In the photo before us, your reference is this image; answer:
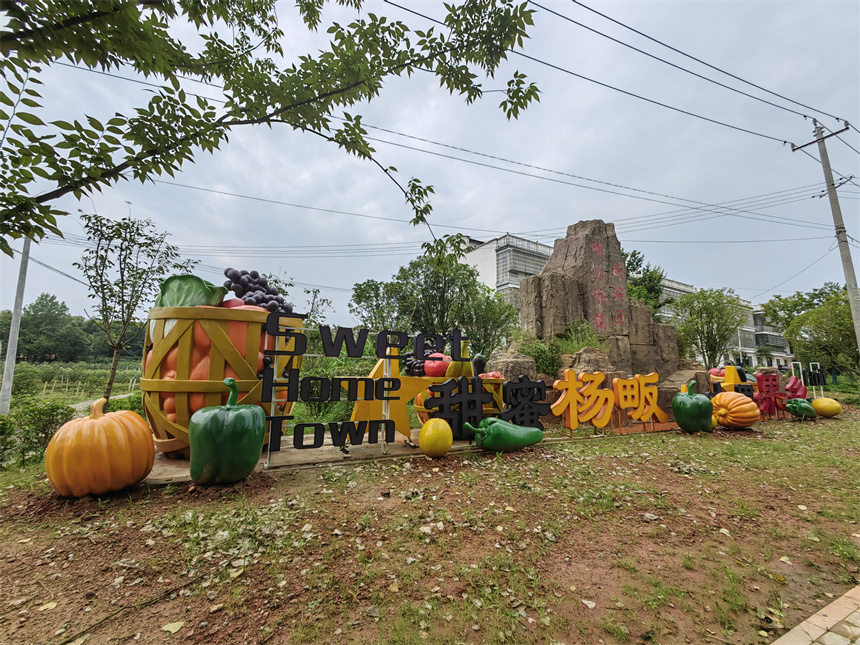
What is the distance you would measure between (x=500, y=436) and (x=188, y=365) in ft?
12.7

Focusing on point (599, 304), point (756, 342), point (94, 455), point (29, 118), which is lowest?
point (94, 455)

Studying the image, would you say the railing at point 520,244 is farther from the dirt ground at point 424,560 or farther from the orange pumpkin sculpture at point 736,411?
the dirt ground at point 424,560

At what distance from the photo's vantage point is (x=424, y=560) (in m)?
2.37

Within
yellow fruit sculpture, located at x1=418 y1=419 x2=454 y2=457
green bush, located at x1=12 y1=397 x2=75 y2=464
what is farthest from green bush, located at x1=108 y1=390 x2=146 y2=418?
yellow fruit sculpture, located at x1=418 y1=419 x2=454 y2=457

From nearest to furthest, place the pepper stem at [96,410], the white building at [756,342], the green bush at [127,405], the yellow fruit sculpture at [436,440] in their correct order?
the pepper stem at [96,410], the yellow fruit sculpture at [436,440], the green bush at [127,405], the white building at [756,342]

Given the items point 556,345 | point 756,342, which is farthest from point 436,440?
point 756,342

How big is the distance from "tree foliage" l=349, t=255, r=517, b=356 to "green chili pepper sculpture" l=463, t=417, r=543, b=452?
261 inches

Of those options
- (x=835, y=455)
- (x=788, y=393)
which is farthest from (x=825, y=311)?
(x=835, y=455)

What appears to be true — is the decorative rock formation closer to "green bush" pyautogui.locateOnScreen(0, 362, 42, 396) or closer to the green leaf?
the green leaf

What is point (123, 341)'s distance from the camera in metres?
6.98

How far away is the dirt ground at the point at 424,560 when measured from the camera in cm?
181

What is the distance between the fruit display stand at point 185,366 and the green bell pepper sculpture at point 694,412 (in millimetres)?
7659

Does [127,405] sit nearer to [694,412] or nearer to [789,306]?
[694,412]

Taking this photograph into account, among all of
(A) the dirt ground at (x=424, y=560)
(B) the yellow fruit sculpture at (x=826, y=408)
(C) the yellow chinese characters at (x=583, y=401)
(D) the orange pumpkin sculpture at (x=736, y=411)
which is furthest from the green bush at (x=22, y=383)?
(B) the yellow fruit sculpture at (x=826, y=408)
